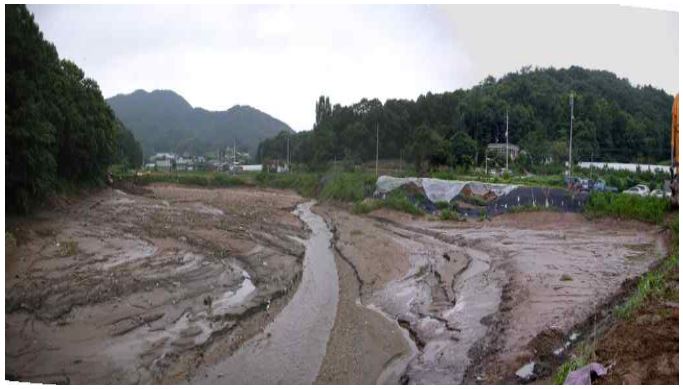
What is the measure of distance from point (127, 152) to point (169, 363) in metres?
49.3

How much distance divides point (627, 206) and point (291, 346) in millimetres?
15059

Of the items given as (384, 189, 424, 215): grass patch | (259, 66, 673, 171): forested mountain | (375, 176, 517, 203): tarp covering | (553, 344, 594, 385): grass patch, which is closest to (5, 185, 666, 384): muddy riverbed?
(553, 344, 594, 385): grass patch

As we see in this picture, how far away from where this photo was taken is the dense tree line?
616 cm

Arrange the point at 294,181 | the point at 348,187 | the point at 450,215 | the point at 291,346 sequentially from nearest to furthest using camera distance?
the point at 291,346 < the point at 450,215 < the point at 348,187 < the point at 294,181

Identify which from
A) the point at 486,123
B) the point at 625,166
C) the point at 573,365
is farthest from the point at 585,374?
the point at 486,123

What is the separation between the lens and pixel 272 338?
24.7 feet

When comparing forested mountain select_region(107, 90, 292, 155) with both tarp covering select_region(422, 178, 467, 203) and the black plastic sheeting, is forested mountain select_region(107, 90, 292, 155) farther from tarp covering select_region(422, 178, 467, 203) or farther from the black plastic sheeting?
the black plastic sheeting

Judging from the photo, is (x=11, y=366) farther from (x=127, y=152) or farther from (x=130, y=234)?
(x=127, y=152)

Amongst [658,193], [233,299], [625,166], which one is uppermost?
[625,166]

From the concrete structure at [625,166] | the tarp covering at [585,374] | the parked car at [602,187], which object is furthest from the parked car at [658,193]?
the tarp covering at [585,374]

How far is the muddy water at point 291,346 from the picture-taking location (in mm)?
6121

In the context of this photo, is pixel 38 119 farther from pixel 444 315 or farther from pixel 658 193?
pixel 658 193

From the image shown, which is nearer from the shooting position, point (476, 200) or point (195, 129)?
point (476, 200)

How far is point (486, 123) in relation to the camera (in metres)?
38.1
